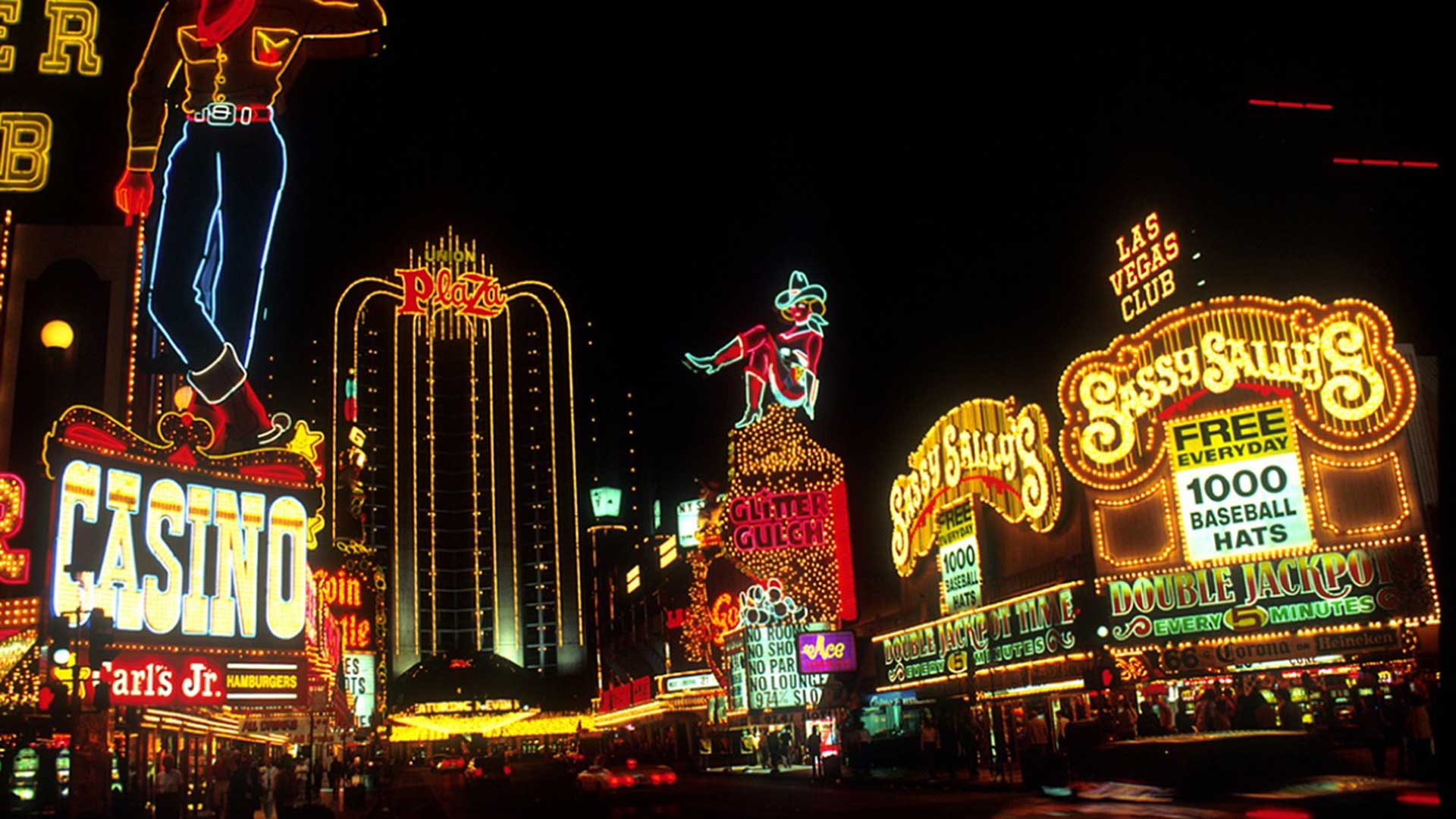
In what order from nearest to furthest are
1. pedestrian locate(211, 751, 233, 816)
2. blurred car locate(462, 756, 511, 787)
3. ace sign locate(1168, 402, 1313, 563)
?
1. ace sign locate(1168, 402, 1313, 563)
2. pedestrian locate(211, 751, 233, 816)
3. blurred car locate(462, 756, 511, 787)

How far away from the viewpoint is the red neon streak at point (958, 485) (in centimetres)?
3619

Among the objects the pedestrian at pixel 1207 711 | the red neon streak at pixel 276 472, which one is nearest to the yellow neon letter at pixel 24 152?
the red neon streak at pixel 276 472

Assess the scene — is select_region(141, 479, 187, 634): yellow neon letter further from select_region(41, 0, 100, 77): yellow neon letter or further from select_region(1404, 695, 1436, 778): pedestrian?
select_region(1404, 695, 1436, 778): pedestrian

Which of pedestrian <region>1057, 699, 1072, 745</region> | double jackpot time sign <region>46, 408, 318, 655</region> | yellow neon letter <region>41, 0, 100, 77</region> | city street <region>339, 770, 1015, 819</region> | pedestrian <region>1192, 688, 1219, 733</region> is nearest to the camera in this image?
double jackpot time sign <region>46, 408, 318, 655</region>

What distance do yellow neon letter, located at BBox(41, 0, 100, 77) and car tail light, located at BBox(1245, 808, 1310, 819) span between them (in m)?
30.0

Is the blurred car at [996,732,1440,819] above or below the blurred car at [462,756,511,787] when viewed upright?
above

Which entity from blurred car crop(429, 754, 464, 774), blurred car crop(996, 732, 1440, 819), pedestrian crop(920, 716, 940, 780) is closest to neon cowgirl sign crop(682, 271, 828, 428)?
pedestrian crop(920, 716, 940, 780)

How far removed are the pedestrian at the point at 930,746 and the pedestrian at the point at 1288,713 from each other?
924 centimetres

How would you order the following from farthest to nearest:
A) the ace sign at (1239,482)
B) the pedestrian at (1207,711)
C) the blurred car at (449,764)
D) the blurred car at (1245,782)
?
1. the blurred car at (449,764)
2. the pedestrian at (1207,711)
3. the ace sign at (1239,482)
4. the blurred car at (1245,782)

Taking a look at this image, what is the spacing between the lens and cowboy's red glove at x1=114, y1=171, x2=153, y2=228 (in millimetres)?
28016

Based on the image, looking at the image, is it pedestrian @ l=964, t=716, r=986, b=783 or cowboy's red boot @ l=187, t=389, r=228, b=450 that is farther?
pedestrian @ l=964, t=716, r=986, b=783

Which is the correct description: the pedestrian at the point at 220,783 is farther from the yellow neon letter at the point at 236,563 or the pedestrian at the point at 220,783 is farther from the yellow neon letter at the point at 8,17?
the yellow neon letter at the point at 8,17

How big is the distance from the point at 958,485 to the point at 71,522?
25.9 m

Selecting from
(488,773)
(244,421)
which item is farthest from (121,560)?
(488,773)
